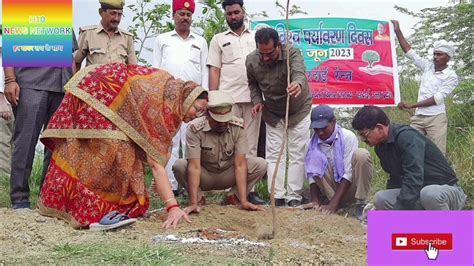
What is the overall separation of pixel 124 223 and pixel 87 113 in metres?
0.84

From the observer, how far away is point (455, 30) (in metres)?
8.41

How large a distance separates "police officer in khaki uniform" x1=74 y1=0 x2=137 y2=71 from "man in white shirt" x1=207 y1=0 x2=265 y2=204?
2.77ft

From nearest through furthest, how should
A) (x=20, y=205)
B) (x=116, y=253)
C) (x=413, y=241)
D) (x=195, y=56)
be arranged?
(x=413, y=241) < (x=116, y=253) < (x=20, y=205) < (x=195, y=56)

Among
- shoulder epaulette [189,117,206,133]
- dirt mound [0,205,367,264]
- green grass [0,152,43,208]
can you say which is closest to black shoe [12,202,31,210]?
dirt mound [0,205,367,264]

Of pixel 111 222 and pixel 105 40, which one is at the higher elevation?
pixel 105 40

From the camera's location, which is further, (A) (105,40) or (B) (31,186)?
(B) (31,186)

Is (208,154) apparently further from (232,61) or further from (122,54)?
(122,54)

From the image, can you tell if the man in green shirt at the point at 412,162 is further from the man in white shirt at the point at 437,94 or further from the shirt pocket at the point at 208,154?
the man in white shirt at the point at 437,94

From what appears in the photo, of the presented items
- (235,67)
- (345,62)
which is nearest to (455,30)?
(345,62)

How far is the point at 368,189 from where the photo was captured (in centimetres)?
584

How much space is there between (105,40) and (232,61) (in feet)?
3.80

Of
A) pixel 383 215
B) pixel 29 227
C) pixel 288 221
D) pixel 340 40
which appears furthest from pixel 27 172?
pixel 340 40

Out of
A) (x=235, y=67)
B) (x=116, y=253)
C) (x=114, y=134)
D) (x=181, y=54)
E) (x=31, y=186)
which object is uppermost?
(x=181, y=54)

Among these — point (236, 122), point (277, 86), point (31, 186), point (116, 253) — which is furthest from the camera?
point (31, 186)
